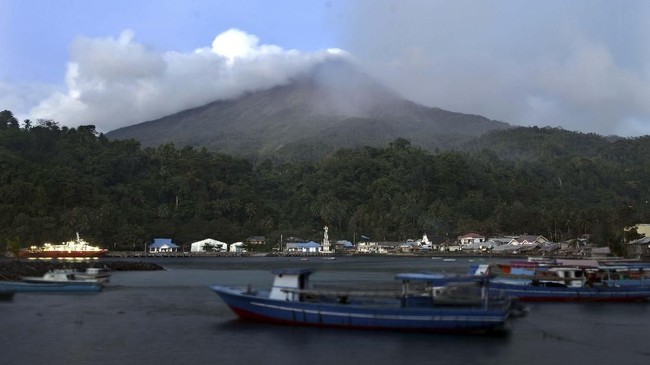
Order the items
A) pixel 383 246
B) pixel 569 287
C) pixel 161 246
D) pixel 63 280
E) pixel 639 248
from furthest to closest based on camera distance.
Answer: pixel 383 246
pixel 161 246
pixel 639 248
pixel 63 280
pixel 569 287

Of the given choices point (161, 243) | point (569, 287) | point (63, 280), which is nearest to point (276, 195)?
point (161, 243)

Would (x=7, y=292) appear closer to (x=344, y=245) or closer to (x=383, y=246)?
(x=344, y=245)

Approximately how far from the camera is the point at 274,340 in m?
24.9

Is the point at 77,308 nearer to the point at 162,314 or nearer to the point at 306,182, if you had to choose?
the point at 162,314

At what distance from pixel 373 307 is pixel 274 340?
12.8ft

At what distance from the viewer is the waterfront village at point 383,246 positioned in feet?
329

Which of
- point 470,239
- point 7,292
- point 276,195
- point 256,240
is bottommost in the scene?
point 7,292

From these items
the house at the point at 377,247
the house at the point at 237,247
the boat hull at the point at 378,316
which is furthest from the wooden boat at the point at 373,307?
the house at the point at 377,247

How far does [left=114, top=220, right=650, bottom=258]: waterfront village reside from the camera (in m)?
100

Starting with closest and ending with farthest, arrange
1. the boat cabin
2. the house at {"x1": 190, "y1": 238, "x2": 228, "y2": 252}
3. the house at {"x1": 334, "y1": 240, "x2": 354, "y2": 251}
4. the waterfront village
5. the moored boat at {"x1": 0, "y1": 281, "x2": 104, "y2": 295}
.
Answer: the boat cabin, the moored boat at {"x1": 0, "y1": 281, "x2": 104, "y2": 295}, the waterfront village, the house at {"x1": 190, "y1": 238, "x2": 228, "y2": 252}, the house at {"x1": 334, "y1": 240, "x2": 354, "y2": 251}

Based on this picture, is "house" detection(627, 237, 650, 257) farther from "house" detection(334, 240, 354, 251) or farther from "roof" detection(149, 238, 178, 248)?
"roof" detection(149, 238, 178, 248)

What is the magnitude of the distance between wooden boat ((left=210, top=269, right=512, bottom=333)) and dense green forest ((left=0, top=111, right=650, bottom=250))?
221 feet

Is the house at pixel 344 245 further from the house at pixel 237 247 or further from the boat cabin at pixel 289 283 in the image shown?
the boat cabin at pixel 289 283

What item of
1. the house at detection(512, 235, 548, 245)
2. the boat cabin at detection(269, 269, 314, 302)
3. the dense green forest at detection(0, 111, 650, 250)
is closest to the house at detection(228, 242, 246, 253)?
the dense green forest at detection(0, 111, 650, 250)
